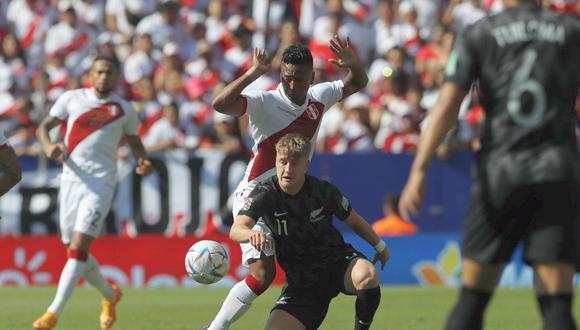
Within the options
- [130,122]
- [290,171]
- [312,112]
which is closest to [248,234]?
[290,171]

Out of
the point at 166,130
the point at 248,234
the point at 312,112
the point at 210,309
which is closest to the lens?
the point at 248,234

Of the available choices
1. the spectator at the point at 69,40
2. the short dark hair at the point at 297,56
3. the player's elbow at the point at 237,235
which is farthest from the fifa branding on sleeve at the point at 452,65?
the spectator at the point at 69,40

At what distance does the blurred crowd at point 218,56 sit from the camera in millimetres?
18438

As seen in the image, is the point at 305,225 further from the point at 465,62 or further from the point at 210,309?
the point at 210,309

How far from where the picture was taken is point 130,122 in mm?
12250

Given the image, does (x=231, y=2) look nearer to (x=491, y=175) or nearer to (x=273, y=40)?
(x=273, y=40)

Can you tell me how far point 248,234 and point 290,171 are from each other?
2.01 ft

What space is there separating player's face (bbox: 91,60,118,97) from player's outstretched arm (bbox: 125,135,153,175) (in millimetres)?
530

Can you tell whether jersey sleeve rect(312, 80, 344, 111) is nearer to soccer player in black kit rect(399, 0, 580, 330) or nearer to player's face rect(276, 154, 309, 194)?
player's face rect(276, 154, 309, 194)

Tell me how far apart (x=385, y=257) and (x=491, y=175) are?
8.10 ft

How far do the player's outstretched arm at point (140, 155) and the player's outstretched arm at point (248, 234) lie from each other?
3947 mm

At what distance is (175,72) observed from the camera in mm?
20078

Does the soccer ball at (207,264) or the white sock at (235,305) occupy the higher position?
the soccer ball at (207,264)

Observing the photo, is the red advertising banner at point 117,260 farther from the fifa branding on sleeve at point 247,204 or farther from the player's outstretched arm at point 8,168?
the fifa branding on sleeve at point 247,204
